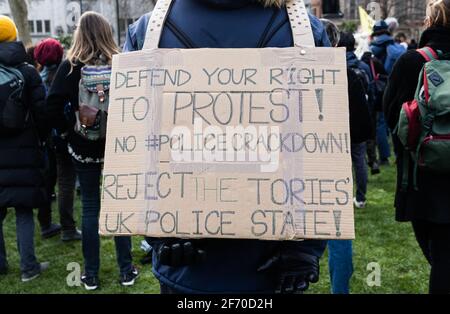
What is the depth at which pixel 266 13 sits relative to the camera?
1898 mm

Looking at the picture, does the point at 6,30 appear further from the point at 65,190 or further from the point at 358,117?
the point at 358,117

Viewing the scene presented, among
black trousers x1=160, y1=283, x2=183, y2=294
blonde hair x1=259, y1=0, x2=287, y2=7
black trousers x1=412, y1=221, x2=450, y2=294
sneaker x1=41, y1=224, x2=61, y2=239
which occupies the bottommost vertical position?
sneaker x1=41, y1=224, x2=61, y2=239

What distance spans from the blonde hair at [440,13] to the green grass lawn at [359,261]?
208 centimetres

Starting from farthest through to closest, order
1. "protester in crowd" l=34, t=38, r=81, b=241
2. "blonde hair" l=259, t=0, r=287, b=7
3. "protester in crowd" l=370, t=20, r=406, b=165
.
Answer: "protester in crowd" l=370, t=20, r=406, b=165 → "protester in crowd" l=34, t=38, r=81, b=241 → "blonde hair" l=259, t=0, r=287, b=7

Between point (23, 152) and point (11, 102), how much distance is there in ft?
1.35

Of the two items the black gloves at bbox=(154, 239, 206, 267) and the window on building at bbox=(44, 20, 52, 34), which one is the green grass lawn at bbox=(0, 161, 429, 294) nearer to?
the black gloves at bbox=(154, 239, 206, 267)

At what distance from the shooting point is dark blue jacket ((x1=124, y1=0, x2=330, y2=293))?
188 cm

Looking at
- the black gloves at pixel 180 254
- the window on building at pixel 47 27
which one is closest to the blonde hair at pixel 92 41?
the black gloves at pixel 180 254

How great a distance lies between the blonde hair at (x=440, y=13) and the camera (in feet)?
A: 10.1

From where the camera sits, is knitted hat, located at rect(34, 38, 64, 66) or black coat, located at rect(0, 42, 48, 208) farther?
knitted hat, located at rect(34, 38, 64, 66)

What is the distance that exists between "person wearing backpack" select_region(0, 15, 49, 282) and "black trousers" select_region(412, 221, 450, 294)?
113 inches

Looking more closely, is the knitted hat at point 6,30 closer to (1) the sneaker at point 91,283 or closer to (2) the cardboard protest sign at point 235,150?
(1) the sneaker at point 91,283

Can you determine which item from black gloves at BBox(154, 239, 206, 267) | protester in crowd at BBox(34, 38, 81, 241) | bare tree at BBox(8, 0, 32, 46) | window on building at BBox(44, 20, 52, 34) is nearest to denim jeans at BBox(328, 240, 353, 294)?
black gloves at BBox(154, 239, 206, 267)
